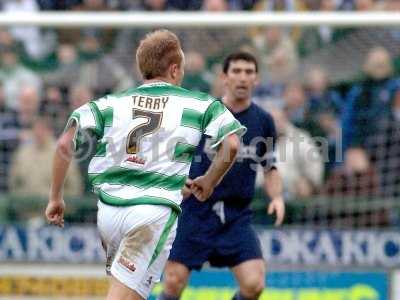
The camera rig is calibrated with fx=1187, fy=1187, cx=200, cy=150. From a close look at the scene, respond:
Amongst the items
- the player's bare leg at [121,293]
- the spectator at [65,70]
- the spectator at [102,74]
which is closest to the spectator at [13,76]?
the spectator at [65,70]

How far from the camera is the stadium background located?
10.4 m

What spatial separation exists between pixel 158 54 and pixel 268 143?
2491 millimetres

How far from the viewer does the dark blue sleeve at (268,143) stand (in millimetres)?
8445

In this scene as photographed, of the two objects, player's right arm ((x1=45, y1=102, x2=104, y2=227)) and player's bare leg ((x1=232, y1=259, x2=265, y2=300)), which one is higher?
player's right arm ((x1=45, y1=102, x2=104, y2=227))

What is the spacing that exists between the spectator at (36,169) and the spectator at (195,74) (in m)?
1.28

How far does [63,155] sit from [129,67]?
4.66 meters

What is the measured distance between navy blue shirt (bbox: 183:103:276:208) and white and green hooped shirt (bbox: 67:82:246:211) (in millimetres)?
2065

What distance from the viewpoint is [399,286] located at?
407 inches

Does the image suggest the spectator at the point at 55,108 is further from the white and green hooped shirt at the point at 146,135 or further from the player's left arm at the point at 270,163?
the white and green hooped shirt at the point at 146,135

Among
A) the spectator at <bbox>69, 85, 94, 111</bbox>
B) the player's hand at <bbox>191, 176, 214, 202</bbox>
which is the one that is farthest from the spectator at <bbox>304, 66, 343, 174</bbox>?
the player's hand at <bbox>191, 176, 214, 202</bbox>

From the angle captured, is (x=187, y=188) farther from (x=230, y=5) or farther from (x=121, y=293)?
(x=230, y=5)

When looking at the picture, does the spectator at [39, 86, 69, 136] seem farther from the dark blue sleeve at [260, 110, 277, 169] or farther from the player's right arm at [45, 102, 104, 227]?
the player's right arm at [45, 102, 104, 227]

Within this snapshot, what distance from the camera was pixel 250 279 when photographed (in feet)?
26.9

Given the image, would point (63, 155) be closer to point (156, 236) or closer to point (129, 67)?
point (156, 236)
